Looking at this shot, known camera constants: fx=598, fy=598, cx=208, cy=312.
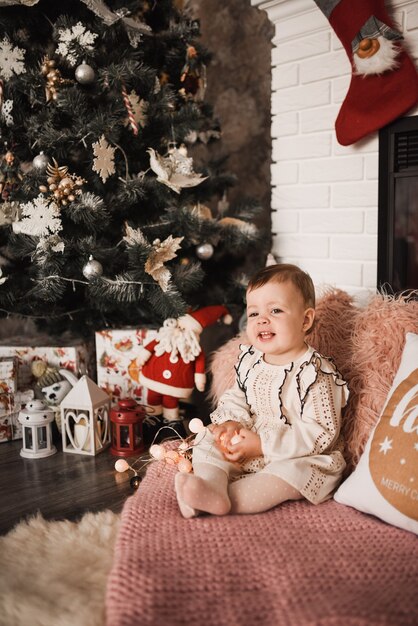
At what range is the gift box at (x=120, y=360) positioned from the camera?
2416mm

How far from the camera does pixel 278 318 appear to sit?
172 centimetres

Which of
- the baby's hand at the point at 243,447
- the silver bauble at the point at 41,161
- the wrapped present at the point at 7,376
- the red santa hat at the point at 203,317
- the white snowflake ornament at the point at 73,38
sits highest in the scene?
the white snowflake ornament at the point at 73,38

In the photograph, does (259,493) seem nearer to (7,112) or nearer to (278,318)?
(278,318)

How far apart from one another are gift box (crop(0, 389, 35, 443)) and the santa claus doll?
46 centimetres

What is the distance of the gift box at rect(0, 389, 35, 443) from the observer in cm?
234

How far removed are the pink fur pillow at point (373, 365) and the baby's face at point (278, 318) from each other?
0.22 metres

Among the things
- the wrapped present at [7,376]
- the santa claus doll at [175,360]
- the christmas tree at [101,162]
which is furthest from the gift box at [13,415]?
the santa claus doll at [175,360]

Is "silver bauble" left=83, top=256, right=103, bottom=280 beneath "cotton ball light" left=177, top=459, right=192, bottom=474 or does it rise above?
above

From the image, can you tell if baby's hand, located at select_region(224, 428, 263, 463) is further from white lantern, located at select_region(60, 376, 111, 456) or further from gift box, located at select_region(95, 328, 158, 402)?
gift box, located at select_region(95, 328, 158, 402)

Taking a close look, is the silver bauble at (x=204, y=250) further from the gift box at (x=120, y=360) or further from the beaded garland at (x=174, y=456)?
the beaded garland at (x=174, y=456)

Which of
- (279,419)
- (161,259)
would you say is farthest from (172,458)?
(161,259)

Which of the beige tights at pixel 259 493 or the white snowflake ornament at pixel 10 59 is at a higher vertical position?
the white snowflake ornament at pixel 10 59

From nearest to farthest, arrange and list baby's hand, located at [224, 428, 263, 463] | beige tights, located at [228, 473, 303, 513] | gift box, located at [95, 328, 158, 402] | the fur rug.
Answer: the fur rug
beige tights, located at [228, 473, 303, 513]
baby's hand, located at [224, 428, 263, 463]
gift box, located at [95, 328, 158, 402]

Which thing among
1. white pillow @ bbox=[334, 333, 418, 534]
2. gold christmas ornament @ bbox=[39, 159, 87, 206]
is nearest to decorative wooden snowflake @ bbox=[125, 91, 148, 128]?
gold christmas ornament @ bbox=[39, 159, 87, 206]
